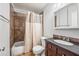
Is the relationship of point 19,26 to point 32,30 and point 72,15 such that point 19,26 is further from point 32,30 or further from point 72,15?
point 72,15

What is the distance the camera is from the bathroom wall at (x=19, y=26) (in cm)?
167

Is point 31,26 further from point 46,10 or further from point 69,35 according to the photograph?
point 69,35

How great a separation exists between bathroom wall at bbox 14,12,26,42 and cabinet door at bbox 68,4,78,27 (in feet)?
2.78

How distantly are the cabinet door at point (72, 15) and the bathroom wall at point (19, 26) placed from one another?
85cm

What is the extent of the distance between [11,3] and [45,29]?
2.41 feet

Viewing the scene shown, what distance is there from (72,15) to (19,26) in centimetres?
97

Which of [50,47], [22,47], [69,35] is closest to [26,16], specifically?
[22,47]

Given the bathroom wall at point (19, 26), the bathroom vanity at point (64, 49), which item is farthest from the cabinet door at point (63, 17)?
the bathroom wall at point (19, 26)

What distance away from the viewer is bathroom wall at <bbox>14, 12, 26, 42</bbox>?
1670 millimetres

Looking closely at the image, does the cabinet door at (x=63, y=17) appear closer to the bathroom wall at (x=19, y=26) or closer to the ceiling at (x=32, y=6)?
the ceiling at (x=32, y=6)

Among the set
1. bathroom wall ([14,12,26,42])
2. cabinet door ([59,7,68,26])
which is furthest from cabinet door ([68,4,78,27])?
bathroom wall ([14,12,26,42])

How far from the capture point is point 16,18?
172 centimetres

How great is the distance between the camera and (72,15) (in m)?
1.47

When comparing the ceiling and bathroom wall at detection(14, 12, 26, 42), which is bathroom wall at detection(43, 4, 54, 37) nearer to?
the ceiling
